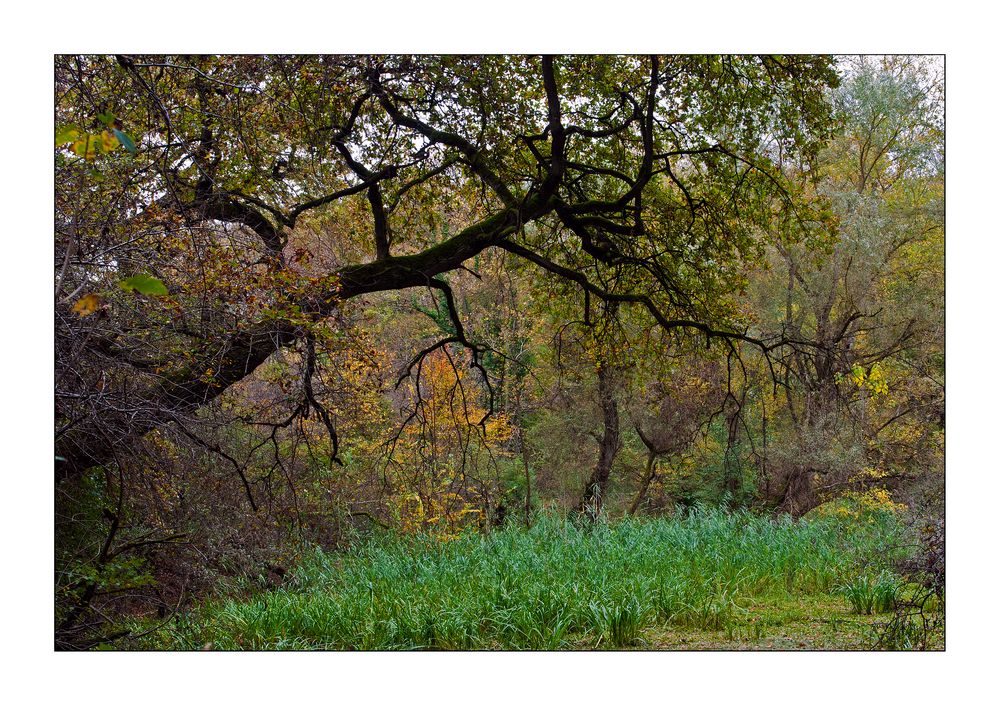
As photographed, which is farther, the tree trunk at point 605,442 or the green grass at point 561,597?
the tree trunk at point 605,442

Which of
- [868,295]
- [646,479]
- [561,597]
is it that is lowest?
[646,479]

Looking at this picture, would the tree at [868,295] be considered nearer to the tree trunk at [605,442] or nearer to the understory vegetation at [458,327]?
the understory vegetation at [458,327]

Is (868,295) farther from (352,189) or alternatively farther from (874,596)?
(352,189)

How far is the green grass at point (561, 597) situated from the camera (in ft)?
12.8

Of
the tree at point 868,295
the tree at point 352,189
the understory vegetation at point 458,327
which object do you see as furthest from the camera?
the tree at point 868,295

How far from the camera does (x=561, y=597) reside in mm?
4047

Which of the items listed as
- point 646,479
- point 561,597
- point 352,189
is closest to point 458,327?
point 352,189

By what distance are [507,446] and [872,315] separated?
4023 millimetres

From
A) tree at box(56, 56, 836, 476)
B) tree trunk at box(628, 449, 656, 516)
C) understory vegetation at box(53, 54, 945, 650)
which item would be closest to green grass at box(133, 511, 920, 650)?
understory vegetation at box(53, 54, 945, 650)

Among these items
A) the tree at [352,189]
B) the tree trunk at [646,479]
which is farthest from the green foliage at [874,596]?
the tree trunk at [646,479]

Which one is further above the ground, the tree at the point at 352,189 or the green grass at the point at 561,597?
the tree at the point at 352,189

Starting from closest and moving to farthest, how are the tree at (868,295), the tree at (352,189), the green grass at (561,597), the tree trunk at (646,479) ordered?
the tree at (352,189)
the green grass at (561,597)
the tree at (868,295)
the tree trunk at (646,479)

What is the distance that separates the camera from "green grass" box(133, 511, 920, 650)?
390 centimetres

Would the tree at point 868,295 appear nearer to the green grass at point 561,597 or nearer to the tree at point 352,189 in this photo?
the tree at point 352,189
